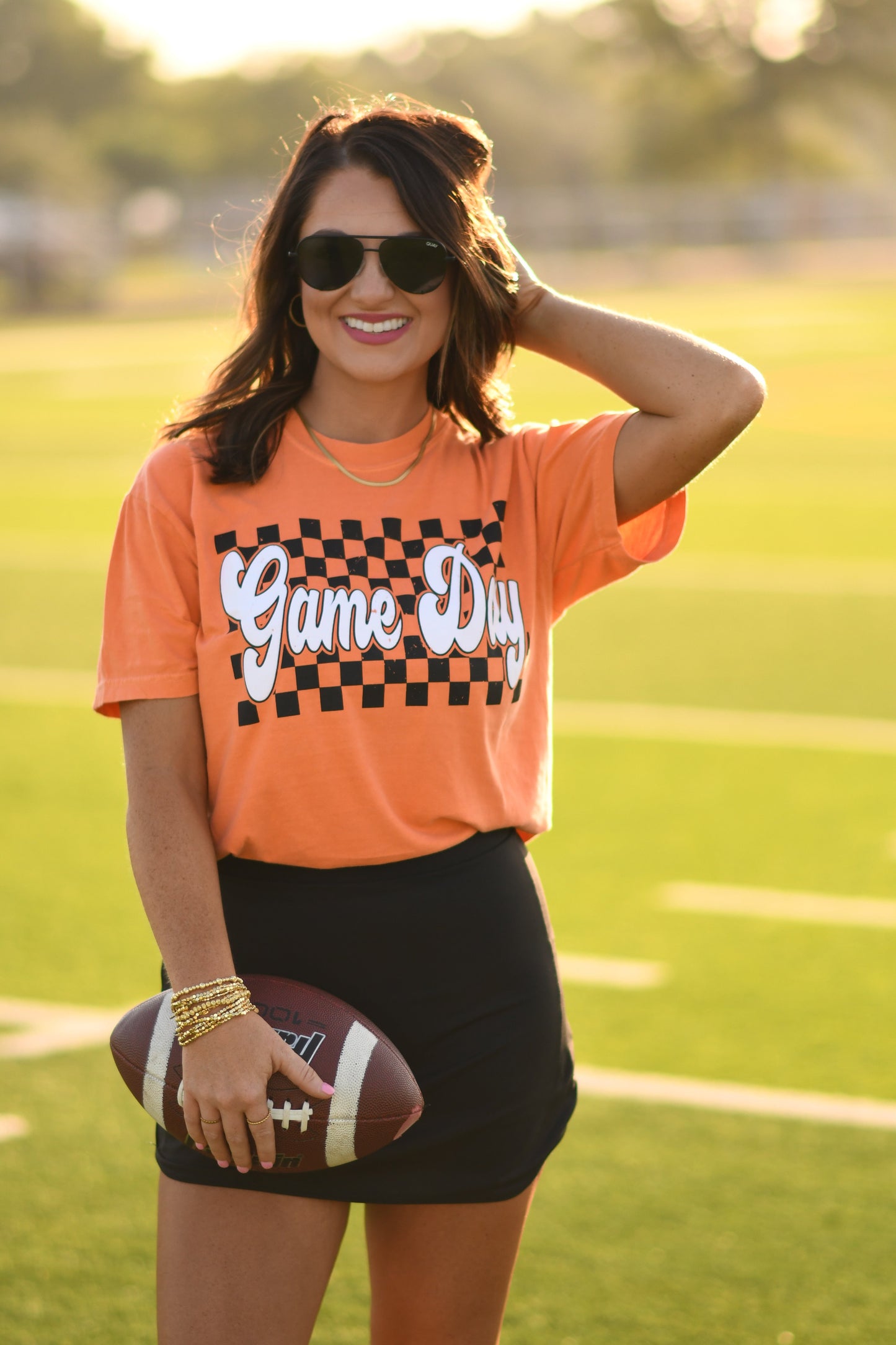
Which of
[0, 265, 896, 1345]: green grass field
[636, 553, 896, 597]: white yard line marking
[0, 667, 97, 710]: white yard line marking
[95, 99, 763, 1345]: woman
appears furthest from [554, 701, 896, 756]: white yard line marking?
[95, 99, 763, 1345]: woman

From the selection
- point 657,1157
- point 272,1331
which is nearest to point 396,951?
point 272,1331

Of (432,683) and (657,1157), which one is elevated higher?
(432,683)

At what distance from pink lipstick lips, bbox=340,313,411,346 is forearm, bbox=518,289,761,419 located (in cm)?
25

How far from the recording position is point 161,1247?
211cm

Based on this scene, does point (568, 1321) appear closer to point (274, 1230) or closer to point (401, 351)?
point (274, 1230)

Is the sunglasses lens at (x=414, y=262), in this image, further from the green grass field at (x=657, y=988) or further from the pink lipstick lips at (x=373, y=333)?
the green grass field at (x=657, y=988)

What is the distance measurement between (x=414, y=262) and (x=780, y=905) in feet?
11.4

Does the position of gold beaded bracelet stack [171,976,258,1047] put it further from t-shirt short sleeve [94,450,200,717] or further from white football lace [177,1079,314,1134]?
t-shirt short sleeve [94,450,200,717]

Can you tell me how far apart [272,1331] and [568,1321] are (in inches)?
48.8

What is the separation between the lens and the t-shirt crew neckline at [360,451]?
2.19 m

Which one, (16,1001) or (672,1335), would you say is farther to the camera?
(16,1001)

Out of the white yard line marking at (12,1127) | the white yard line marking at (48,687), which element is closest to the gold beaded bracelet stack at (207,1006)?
the white yard line marking at (12,1127)

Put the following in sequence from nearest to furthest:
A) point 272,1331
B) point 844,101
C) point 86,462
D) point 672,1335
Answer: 1. point 272,1331
2. point 672,1335
3. point 86,462
4. point 844,101

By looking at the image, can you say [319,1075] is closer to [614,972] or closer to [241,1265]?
[241,1265]
